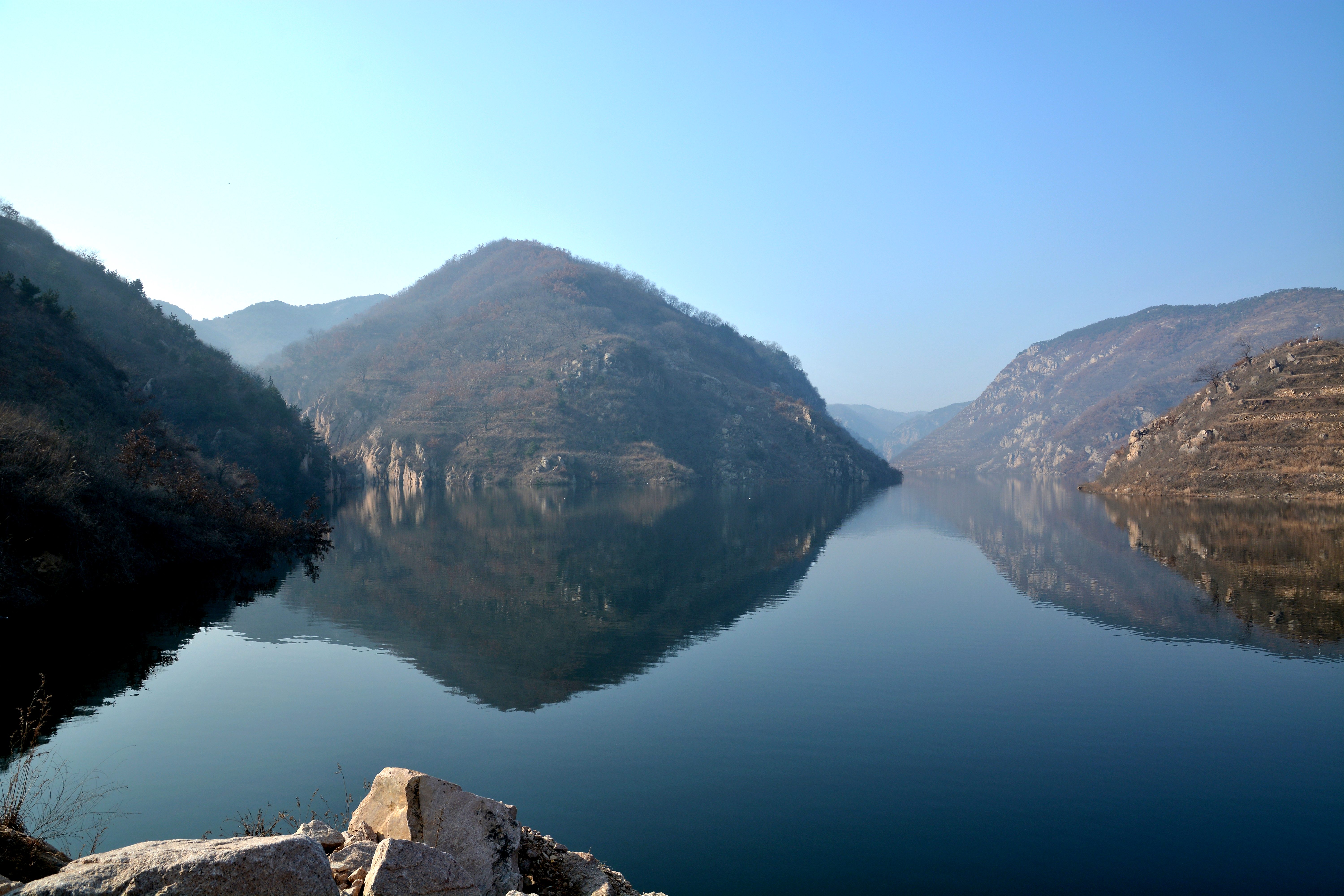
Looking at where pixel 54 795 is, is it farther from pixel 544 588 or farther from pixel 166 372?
pixel 166 372

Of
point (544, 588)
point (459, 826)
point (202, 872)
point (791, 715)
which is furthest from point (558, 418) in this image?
point (202, 872)

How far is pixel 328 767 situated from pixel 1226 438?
10413 cm

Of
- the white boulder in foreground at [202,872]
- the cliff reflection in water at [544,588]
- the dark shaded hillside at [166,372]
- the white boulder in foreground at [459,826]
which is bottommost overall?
the cliff reflection in water at [544,588]

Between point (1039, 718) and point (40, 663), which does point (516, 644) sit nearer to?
point (40, 663)

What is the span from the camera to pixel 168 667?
2212cm

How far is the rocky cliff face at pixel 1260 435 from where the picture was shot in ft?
255

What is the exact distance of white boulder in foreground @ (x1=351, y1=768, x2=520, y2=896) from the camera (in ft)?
26.9

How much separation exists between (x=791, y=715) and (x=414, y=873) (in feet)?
41.4

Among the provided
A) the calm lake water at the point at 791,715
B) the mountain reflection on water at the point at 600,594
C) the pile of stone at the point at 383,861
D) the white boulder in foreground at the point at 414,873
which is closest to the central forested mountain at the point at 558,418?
the mountain reflection on water at the point at 600,594

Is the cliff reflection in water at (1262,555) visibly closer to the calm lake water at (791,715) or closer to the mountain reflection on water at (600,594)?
the mountain reflection on water at (600,594)

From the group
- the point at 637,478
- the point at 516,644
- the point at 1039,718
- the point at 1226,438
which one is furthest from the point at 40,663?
the point at 637,478

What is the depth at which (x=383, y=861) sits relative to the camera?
23.2ft

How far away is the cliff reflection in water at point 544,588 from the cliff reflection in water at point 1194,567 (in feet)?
46.9

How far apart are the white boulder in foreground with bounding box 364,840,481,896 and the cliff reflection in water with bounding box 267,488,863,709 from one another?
11.7 m
